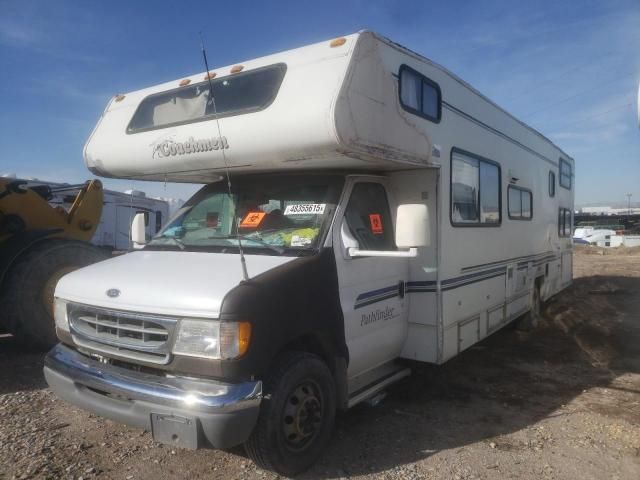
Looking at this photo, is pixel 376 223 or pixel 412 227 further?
pixel 376 223

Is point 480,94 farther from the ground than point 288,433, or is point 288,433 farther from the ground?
point 480,94

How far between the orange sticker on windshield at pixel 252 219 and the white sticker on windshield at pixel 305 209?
21 centimetres

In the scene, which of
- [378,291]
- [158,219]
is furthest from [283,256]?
[158,219]

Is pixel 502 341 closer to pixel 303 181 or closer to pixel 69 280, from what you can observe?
pixel 303 181

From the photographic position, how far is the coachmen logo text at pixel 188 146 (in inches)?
157

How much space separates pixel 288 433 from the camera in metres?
3.37

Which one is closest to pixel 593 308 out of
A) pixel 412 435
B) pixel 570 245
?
pixel 570 245

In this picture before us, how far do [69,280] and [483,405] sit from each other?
12.9 feet

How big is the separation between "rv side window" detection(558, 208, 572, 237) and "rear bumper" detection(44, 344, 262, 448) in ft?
27.5

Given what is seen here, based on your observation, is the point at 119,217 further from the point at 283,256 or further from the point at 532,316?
the point at 283,256

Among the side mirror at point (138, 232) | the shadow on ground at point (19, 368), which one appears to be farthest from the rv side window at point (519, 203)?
the shadow on ground at point (19, 368)

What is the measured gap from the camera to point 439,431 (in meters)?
4.40

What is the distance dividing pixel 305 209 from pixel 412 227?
0.87m

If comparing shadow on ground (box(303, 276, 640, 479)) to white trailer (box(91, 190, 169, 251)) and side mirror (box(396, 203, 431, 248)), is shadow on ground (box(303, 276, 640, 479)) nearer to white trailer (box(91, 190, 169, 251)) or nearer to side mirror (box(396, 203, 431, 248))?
side mirror (box(396, 203, 431, 248))
